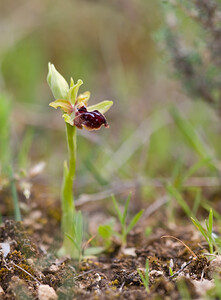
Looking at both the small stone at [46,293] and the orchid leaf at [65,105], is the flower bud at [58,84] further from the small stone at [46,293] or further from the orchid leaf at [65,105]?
the small stone at [46,293]

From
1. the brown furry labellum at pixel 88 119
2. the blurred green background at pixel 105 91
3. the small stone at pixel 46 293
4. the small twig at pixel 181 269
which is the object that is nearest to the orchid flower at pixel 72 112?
Result: the brown furry labellum at pixel 88 119

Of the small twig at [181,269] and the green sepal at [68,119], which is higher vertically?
the green sepal at [68,119]

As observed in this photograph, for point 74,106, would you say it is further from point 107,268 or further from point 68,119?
point 107,268

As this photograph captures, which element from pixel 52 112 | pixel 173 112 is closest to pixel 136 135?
pixel 173 112

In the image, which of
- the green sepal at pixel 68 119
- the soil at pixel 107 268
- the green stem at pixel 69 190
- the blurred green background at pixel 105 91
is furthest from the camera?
the blurred green background at pixel 105 91

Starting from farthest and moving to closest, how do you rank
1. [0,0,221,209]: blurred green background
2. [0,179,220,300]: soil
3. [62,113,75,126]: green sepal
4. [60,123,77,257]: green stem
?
[0,0,221,209]: blurred green background → [60,123,77,257]: green stem → [62,113,75,126]: green sepal → [0,179,220,300]: soil

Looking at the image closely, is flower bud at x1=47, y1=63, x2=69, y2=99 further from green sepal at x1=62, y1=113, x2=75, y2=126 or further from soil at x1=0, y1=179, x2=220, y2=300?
soil at x1=0, y1=179, x2=220, y2=300

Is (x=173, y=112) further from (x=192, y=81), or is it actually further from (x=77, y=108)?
(x=77, y=108)

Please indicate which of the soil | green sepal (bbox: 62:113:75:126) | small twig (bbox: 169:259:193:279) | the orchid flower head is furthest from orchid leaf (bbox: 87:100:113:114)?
small twig (bbox: 169:259:193:279)
